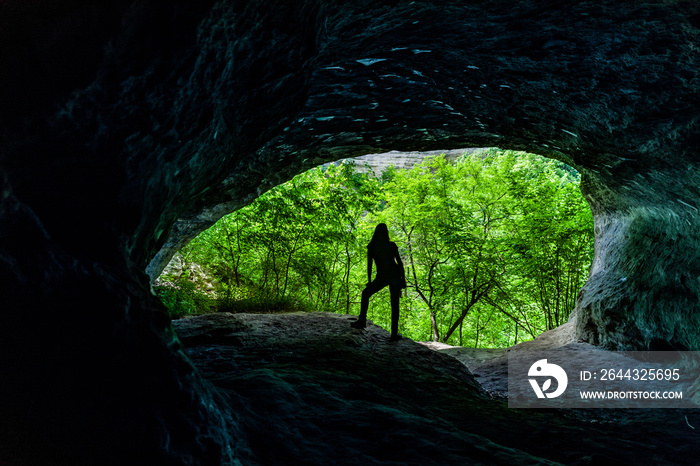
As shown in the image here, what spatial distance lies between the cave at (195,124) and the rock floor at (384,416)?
0.07 m

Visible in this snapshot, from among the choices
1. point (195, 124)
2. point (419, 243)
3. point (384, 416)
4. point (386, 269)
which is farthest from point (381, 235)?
point (419, 243)

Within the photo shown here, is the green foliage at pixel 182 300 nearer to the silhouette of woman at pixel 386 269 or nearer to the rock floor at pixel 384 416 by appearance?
the rock floor at pixel 384 416

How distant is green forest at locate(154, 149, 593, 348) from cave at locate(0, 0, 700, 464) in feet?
16.2

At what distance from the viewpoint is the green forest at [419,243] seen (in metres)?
9.97

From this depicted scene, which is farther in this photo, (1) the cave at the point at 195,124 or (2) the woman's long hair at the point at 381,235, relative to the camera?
(2) the woman's long hair at the point at 381,235

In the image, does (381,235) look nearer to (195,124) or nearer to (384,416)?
(384,416)

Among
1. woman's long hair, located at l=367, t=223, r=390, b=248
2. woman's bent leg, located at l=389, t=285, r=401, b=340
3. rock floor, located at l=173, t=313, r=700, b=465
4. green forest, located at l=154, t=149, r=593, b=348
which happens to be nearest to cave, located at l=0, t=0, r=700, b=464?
rock floor, located at l=173, t=313, r=700, b=465

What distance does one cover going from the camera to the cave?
1.42m

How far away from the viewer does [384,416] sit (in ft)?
9.00

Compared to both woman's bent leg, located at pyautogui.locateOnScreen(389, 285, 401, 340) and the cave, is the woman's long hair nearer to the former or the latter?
woman's bent leg, located at pyautogui.locateOnScreen(389, 285, 401, 340)

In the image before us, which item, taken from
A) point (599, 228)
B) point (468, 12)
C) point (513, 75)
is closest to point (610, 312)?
point (599, 228)

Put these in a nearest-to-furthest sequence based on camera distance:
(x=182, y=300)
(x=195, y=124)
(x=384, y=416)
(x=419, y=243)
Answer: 1. (x=195, y=124)
2. (x=384, y=416)
3. (x=182, y=300)
4. (x=419, y=243)

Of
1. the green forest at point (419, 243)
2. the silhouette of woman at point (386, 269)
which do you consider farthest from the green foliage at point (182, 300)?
the silhouette of woman at point (386, 269)

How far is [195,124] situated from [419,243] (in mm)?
13094
